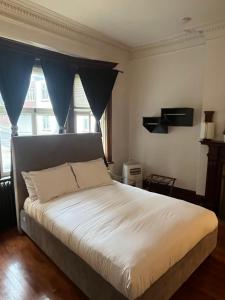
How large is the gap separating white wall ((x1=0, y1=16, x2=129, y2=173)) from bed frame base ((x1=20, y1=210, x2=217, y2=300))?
2271 mm

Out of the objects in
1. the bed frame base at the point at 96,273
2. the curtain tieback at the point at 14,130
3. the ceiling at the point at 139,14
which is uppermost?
the ceiling at the point at 139,14

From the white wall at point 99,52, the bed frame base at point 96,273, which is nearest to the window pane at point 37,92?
the white wall at point 99,52

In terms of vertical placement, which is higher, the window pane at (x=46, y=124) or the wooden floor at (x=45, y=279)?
the window pane at (x=46, y=124)

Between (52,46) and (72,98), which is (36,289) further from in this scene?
(52,46)

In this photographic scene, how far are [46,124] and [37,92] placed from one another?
0.48 m

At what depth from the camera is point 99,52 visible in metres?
3.63

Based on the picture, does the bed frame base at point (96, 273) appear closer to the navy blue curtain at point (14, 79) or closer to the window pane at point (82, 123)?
the navy blue curtain at point (14, 79)

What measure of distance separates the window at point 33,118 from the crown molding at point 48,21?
585 mm

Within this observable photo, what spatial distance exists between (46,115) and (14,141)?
0.80m

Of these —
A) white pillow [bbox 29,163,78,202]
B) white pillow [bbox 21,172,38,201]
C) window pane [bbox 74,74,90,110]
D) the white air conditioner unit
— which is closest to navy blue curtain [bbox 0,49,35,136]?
white pillow [bbox 21,172,38,201]

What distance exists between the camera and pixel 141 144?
4312 mm

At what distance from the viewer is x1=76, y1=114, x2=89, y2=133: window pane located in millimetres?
3611

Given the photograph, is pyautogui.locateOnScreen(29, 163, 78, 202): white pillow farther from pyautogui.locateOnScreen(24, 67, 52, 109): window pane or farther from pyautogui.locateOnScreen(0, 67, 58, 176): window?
pyautogui.locateOnScreen(24, 67, 52, 109): window pane

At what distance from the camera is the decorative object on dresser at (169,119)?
352 centimetres
